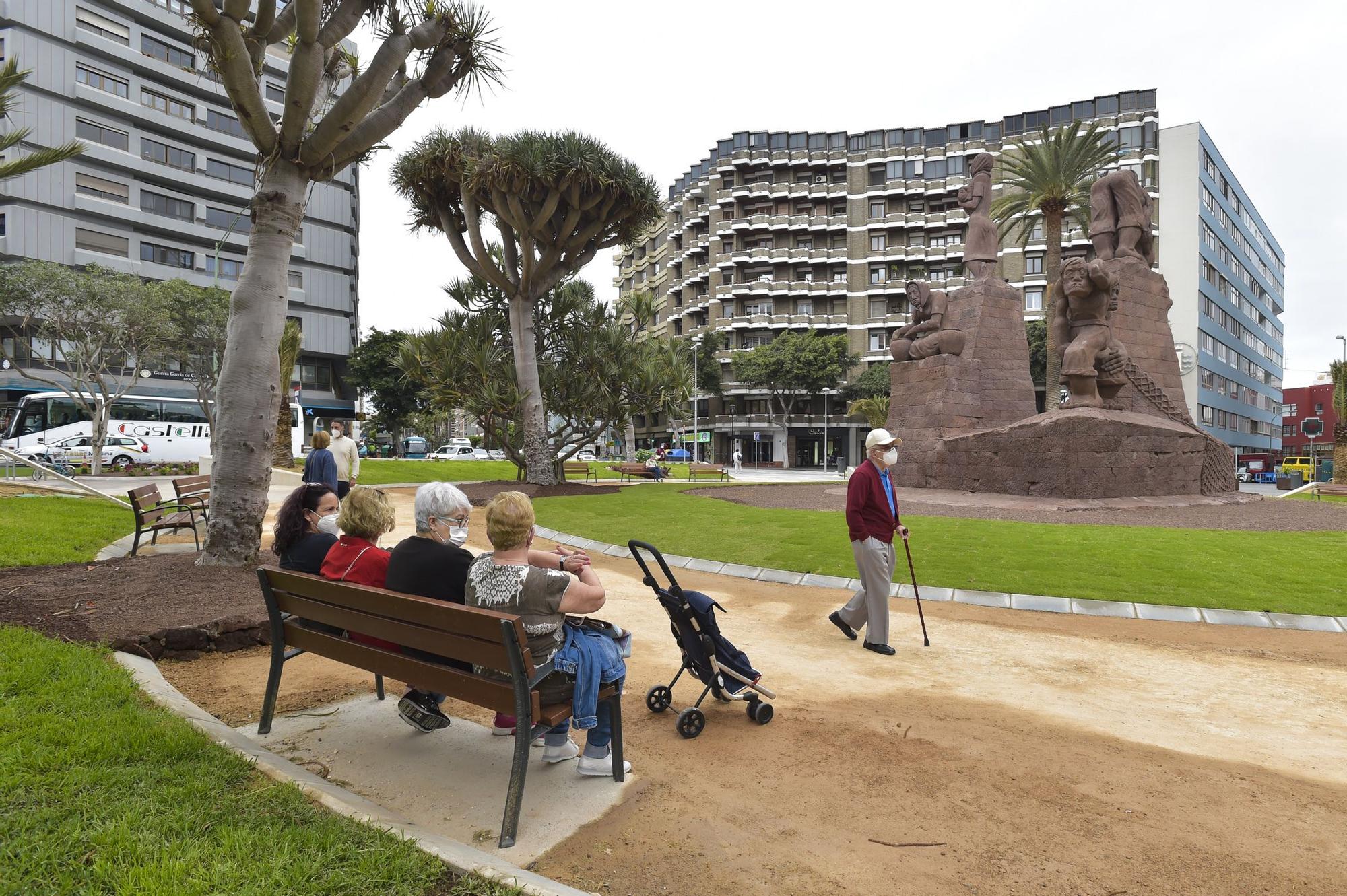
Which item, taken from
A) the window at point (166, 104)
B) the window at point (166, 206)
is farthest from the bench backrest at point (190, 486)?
the window at point (166, 104)

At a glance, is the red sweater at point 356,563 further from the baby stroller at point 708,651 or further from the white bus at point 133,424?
the white bus at point 133,424

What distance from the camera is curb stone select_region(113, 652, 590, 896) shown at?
8.19 ft

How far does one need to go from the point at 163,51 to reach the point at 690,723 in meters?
66.5

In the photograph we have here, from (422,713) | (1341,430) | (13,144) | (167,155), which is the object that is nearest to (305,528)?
(422,713)

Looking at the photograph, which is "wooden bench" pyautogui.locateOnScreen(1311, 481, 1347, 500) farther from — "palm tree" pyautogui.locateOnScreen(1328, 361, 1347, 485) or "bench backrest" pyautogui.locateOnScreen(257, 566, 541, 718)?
"bench backrest" pyautogui.locateOnScreen(257, 566, 541, 718)

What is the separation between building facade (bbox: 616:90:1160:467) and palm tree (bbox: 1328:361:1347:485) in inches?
890

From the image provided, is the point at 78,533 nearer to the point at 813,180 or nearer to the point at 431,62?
the point at 431,62

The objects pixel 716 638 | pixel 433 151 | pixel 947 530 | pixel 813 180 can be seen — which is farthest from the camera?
pixel 813 180

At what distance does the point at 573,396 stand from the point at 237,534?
14783mm

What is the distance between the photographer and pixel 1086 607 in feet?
24.3

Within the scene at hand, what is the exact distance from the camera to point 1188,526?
12.0 metres

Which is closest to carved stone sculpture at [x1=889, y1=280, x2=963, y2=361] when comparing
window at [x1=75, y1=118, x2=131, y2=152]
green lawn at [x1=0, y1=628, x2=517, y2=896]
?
green lawn at [x1=0, y1=628, x2=517, y2=896]

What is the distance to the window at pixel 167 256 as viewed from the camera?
51.3m

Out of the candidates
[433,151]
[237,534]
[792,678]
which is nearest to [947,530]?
[792,678]
